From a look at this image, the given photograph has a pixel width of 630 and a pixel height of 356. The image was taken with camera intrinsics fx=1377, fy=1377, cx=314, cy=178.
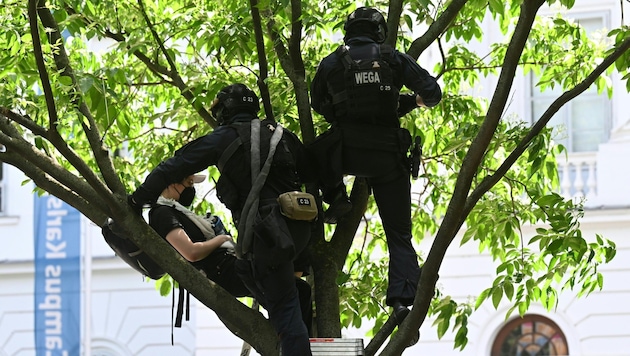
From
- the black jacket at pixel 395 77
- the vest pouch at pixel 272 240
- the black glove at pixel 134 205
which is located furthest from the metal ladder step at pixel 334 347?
the black jacket at pixel 395 77

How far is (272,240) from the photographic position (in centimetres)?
775

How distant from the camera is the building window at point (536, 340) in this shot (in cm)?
2006

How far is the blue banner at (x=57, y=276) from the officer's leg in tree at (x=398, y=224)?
1310 cm

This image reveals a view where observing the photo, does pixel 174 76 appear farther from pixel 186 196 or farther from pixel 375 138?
pixel 375 138

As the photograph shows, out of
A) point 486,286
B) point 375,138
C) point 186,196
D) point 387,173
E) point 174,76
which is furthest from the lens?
point 486,286

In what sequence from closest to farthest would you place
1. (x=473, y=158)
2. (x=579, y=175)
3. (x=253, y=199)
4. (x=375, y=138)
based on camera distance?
1. (x=473, y=158)
2. (x=253, y=199)
3. (x=375, y=138)
4. (x=579, y=175)

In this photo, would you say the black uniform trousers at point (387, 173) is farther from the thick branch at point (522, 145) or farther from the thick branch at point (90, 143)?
the thick branch at point (90, 143)

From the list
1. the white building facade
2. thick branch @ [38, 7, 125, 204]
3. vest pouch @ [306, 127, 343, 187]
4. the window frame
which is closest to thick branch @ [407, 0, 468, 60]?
vest pouch @ [306, 127, 343, 187]

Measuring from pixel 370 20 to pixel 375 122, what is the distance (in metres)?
0.62

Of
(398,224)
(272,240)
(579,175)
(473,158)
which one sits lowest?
(272,240)

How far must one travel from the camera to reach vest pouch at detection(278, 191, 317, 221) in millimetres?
7770

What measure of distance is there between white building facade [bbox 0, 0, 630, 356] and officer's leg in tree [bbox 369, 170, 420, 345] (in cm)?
1071

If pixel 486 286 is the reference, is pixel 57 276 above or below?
above

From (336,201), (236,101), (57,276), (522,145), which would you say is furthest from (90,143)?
(57,276)
